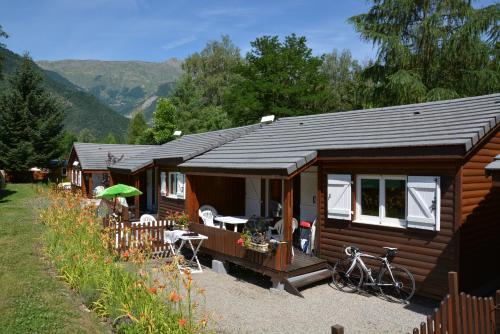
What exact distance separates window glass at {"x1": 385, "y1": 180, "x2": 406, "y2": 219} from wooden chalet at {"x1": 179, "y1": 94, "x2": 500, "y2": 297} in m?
0.02

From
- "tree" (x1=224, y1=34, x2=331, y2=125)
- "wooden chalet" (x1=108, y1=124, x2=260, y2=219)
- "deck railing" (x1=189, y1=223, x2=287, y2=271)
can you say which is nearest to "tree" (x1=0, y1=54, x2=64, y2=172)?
"tree" (x1=224, y1=34, x2=331, y2=125)

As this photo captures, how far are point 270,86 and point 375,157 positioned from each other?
28225 mm

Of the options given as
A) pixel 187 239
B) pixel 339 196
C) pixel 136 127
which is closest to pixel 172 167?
pixel 187 239

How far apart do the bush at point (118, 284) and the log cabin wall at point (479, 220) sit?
5.45m

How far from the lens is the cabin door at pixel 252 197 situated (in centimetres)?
1406

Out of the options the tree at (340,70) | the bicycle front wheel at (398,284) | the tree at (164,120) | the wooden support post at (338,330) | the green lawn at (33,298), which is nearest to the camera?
the wooden support post at (338,330)

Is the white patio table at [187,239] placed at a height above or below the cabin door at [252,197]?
below

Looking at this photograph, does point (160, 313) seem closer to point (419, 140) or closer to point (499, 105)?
point (419, 140)

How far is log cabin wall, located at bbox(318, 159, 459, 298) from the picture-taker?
7961mm

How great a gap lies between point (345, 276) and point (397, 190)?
2.46 m

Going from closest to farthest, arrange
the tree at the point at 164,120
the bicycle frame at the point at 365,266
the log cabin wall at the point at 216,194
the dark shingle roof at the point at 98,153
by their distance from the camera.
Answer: the bicycle frame at the point at 365,266, the log cabin wall at the point at 216,194, the dark shingle roof at the point at 98,153, the tree at the point at 164,120

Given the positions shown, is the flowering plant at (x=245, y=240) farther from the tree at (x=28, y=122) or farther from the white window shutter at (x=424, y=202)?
the tree at (x=28, y=122)

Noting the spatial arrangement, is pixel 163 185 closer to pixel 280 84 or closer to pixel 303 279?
pixel 303 279

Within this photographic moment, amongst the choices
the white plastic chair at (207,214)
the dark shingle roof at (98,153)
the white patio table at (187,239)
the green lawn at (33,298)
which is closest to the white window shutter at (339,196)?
the white patio table at (187,239)
